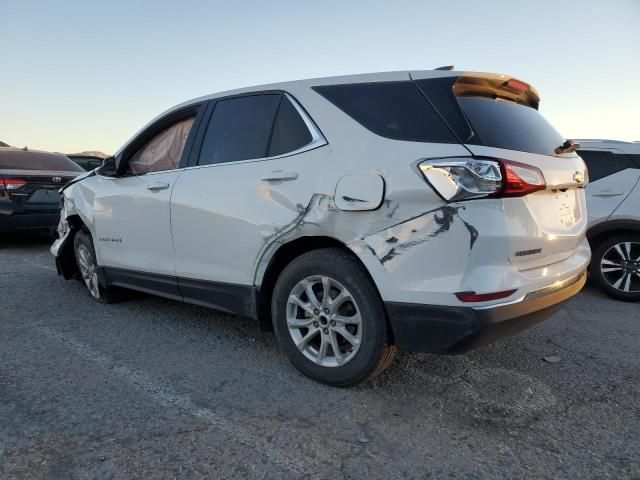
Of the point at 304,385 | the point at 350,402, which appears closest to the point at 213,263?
the point at 304,385

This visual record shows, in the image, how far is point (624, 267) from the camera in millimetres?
4949

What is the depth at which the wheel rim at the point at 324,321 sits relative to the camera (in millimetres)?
2723

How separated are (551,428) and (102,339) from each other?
3.02 meters

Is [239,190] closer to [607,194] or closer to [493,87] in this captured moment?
[493,87]

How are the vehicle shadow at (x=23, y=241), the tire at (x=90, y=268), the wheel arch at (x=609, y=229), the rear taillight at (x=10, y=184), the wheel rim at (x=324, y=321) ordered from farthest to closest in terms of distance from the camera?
Result: 1. the vehicle shadow at (x=23, y=241)
2. the rear taillight at (x=10, y=184)
3. the wheel arch at (x=609, y=229)
4. the tire at (x=90, y=268)
5. the wheel rim at (x=324, y=321)

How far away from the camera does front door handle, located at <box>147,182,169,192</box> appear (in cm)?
363

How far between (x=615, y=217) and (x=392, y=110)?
3.46 metres

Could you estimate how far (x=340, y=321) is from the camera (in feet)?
9.00

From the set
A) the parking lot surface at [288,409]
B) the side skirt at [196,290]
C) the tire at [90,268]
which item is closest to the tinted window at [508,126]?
the parking lot surface at [288,409]

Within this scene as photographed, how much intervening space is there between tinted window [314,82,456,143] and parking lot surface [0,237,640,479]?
144cm

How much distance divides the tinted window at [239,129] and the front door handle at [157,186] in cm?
35

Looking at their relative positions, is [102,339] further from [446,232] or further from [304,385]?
[446,232]

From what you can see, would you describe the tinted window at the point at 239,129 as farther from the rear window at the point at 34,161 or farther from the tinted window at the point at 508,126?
the rear window at the point at 34,161

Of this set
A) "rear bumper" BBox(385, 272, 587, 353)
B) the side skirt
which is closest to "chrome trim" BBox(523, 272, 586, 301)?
"rear bumper" BBox(385, 272, 587, 353)
